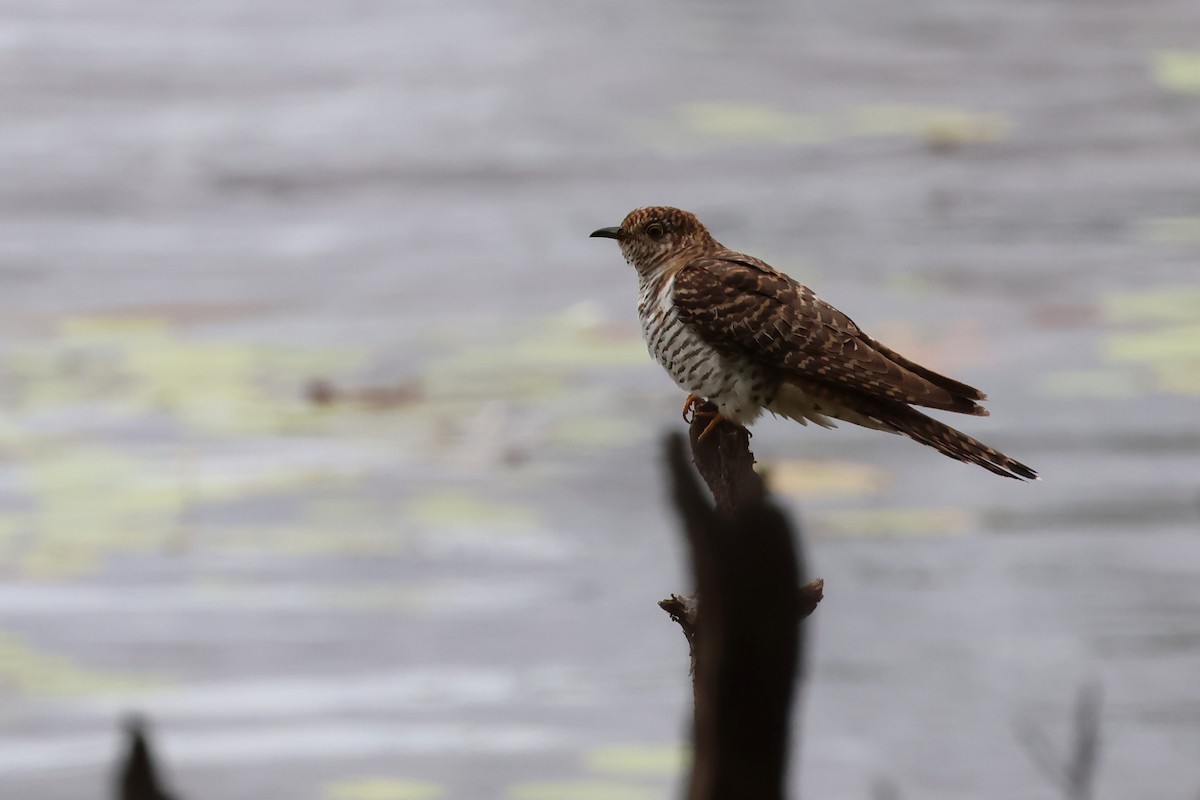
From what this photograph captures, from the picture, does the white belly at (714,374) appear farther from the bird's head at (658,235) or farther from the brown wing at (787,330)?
the bird's head at (658,235)

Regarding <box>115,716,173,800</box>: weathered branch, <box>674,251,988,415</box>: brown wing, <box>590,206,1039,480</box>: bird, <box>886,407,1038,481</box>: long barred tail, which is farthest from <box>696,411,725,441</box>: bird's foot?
<box>115,716,173,800</box>: weathered branch

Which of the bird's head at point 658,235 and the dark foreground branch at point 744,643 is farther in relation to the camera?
the bird's head at point 658,235

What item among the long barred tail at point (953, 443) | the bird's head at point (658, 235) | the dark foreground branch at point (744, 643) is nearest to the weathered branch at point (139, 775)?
the dark foreground branch at point (744, 643)

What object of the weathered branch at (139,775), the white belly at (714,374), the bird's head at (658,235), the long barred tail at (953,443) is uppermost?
the bird's head at (658,235)

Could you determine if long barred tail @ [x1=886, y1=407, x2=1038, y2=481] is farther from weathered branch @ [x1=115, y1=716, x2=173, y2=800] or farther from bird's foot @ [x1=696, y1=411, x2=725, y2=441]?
weathered branch @ [x1=115, y1=716, x2=173, y2=800]

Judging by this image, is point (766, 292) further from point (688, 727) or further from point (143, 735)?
point (143, 735)

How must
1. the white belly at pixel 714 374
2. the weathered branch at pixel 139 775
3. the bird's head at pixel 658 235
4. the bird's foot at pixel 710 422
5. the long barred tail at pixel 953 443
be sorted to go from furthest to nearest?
the bird's head at pixel 658 235
the white belly at pixel 714 374
the bird's foot at pixel 710 422
the long barred tail at pixel 953 443
the weathered branch at pixel 139 775

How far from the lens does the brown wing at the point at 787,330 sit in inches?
154

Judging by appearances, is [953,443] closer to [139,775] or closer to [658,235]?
[658,235]

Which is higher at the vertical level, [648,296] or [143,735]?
[648,296]

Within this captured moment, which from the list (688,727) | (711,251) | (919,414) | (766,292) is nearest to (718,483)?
(919,414)

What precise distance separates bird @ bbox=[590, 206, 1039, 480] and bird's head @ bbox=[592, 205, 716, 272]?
0.19 m

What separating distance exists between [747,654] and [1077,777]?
0.53m

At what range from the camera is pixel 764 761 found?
122cm
